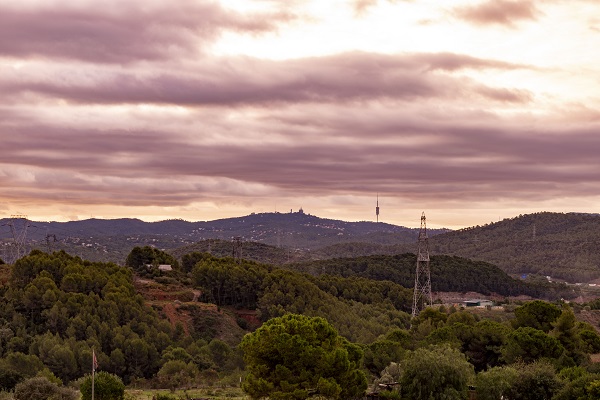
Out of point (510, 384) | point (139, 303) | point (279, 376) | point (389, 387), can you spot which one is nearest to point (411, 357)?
point (389, 387)

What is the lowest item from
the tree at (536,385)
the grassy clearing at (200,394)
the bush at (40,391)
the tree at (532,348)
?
the grassy clearing at (200,394)

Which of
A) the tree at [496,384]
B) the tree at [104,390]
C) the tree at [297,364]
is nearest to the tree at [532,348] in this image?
the tree at [496,384]

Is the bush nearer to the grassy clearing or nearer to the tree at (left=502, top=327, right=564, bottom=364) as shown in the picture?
the grassy clearing

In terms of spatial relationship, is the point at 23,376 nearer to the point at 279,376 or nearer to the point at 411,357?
the point at 279,376

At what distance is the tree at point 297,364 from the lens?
245 feet

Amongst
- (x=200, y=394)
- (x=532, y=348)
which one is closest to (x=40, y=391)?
(x=200, y=394)

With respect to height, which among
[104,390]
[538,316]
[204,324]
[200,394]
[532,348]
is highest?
[538,316]

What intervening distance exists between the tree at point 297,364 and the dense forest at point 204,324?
11.7 meters

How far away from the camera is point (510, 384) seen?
7825 cm

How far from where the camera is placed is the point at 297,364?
75438 millimetres

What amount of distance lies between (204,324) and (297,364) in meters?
65.4

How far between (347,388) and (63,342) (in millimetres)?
51794

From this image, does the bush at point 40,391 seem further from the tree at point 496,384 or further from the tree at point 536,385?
the tree at point 536,385

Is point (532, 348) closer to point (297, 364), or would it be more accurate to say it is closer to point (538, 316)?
point (538, 316)
